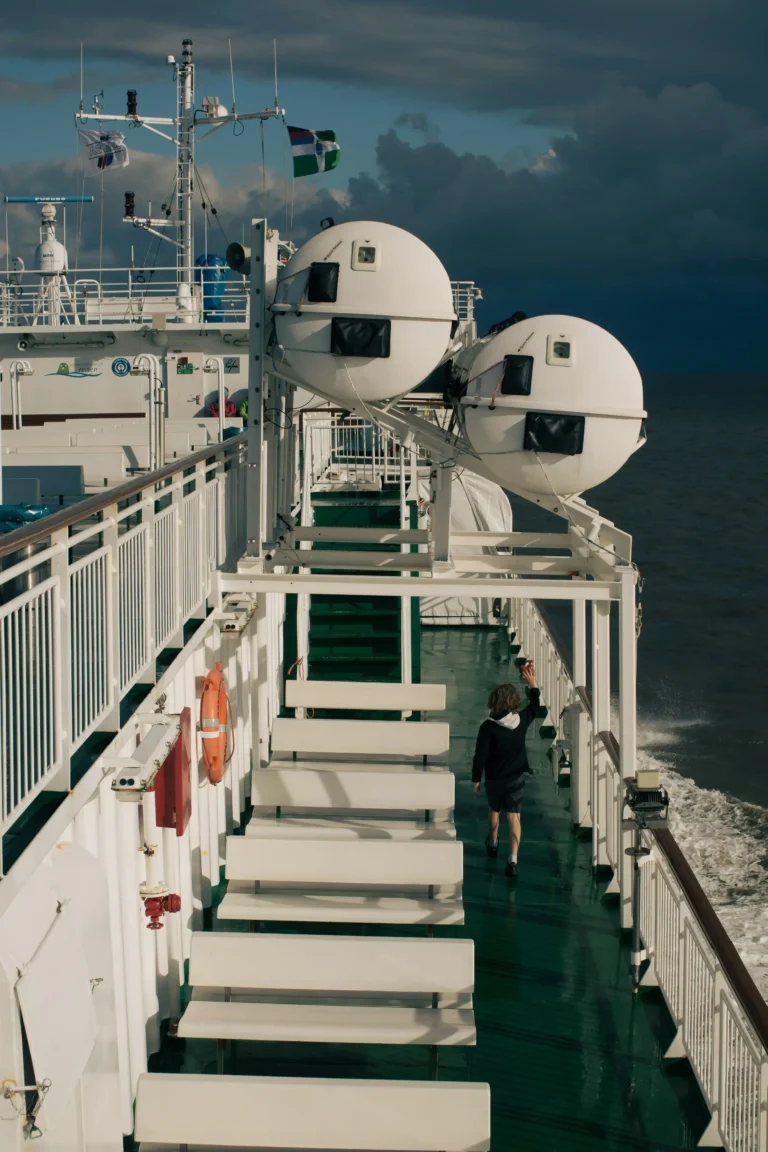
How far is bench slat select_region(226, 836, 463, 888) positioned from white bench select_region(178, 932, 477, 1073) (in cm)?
88

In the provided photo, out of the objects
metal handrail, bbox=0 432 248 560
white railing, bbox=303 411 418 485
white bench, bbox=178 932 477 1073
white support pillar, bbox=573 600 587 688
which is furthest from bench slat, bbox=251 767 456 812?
white railing, bbox=303 411 418 485

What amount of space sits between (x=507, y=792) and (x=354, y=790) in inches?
50.8

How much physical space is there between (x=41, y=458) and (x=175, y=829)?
529 cm

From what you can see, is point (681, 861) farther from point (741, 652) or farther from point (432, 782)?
point (741, 652)

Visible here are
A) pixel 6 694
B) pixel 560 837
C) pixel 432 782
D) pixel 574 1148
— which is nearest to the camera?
pixel 6 694

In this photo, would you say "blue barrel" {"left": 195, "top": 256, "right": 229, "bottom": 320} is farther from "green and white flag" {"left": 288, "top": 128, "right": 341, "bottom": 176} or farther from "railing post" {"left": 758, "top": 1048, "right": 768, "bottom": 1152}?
"railing post" {"left": 758, "top": 1048, "right": 768, "bottom": 1152}

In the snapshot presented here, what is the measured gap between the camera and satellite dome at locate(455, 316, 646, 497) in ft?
25.4

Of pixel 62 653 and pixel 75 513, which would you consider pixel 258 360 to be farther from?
pixel 62 653

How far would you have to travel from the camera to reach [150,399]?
9008 millimetres

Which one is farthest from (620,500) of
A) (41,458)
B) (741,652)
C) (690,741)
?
(41,458)

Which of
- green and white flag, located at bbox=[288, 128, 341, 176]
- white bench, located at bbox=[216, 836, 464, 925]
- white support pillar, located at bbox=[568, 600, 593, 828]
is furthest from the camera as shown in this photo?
green and white flag, located at bbox=[288, 128, 341, 176]

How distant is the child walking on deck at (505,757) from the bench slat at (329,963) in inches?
104

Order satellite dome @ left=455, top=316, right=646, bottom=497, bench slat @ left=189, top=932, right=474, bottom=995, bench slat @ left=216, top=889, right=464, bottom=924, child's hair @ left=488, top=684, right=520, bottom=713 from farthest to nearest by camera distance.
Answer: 1. child's hair @ left=488, top=684, right=520, bottom=713
2. satellite dome @ left=455, top=316, right=646, bottom=497
3. bench slat @ left=216, top=889, right=464, bottom=924
4. bench slat @ left=189, top=932, right=474, bottom=995

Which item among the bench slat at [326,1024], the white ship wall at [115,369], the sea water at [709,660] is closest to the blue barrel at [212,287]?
the white ship wall at [115,369]
